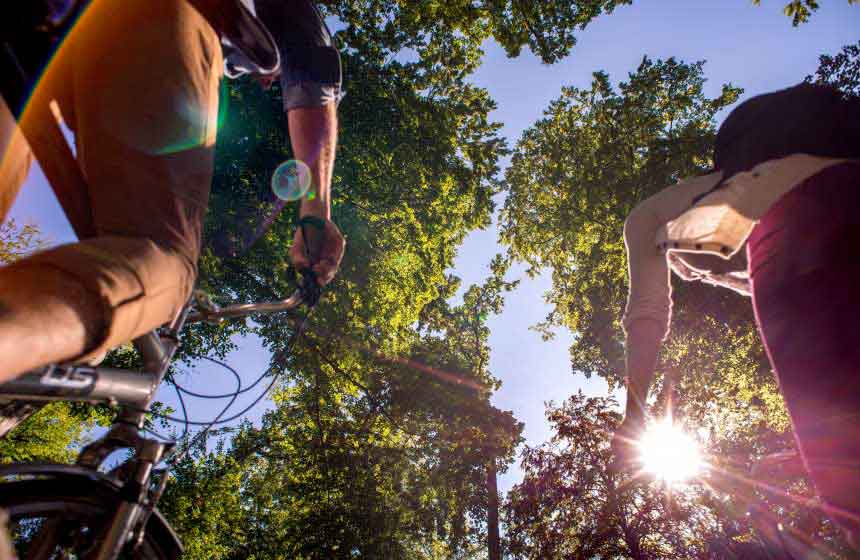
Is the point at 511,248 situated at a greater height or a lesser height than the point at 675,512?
greater

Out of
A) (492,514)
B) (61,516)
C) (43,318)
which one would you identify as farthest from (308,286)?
(492,514)

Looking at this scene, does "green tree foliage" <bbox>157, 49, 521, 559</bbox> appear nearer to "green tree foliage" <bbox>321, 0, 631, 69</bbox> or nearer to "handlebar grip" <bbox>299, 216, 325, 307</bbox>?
"green tree foliage" <bbox>321, 0, 631, 69</bbox>

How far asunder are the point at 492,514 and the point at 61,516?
20743 millimetres

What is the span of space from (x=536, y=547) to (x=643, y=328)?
9.26 m

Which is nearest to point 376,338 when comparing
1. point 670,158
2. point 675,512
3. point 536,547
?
point 536,547

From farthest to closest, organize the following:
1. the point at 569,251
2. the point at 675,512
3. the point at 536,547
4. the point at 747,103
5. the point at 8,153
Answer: the point at 569,251 → the point at 536,547 → the point at 675,512 → the point at 747,103 → the point at 8,153

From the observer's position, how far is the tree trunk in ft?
58.2

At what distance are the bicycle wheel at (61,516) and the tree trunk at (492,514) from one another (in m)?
18.8

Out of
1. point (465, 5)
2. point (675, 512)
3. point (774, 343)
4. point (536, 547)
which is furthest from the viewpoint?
point (465, 5)

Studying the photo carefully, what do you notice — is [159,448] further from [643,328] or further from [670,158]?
[670,158]

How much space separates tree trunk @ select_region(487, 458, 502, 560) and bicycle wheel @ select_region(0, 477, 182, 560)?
61.5 feet

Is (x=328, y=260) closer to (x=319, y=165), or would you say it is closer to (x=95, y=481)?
(x=319, y=165)

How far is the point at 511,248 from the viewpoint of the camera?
18.5m

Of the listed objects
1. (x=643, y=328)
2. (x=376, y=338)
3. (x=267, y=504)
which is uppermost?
(x=376, y=338)
